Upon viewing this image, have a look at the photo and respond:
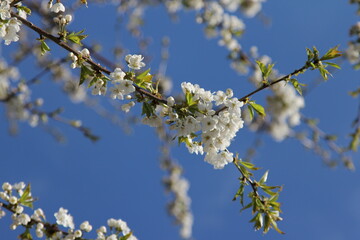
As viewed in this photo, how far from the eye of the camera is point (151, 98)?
2701 mm

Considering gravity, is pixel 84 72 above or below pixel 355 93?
below

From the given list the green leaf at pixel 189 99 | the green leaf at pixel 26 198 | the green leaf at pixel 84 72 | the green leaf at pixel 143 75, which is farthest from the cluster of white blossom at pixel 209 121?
the green leaf at pixel 26 198

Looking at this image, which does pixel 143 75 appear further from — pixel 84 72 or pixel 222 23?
pixel 222 23

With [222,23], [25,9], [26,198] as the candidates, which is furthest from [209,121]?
[222,23]

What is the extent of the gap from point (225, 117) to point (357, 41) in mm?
2893

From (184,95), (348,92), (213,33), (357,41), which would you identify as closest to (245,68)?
(213,33)

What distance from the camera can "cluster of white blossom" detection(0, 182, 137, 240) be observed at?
359 cm

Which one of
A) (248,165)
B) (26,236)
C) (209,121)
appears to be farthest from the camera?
(26,236)

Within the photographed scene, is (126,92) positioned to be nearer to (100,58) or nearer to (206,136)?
(206,136)

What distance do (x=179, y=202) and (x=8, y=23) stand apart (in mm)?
5047

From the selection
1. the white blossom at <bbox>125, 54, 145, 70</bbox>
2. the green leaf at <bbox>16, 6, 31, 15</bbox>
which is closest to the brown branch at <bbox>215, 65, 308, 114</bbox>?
the white blossom at <bbox>125, 54, 145, 70</bbox>

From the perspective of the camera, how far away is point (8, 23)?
8.77 feet

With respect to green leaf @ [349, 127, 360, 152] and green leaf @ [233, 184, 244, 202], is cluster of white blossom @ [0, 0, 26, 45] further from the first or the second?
green leaf @ [349, 127, 360, 152]

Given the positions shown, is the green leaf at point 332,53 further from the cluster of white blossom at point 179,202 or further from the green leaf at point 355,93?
the cluster of white blossom at point 179,202
